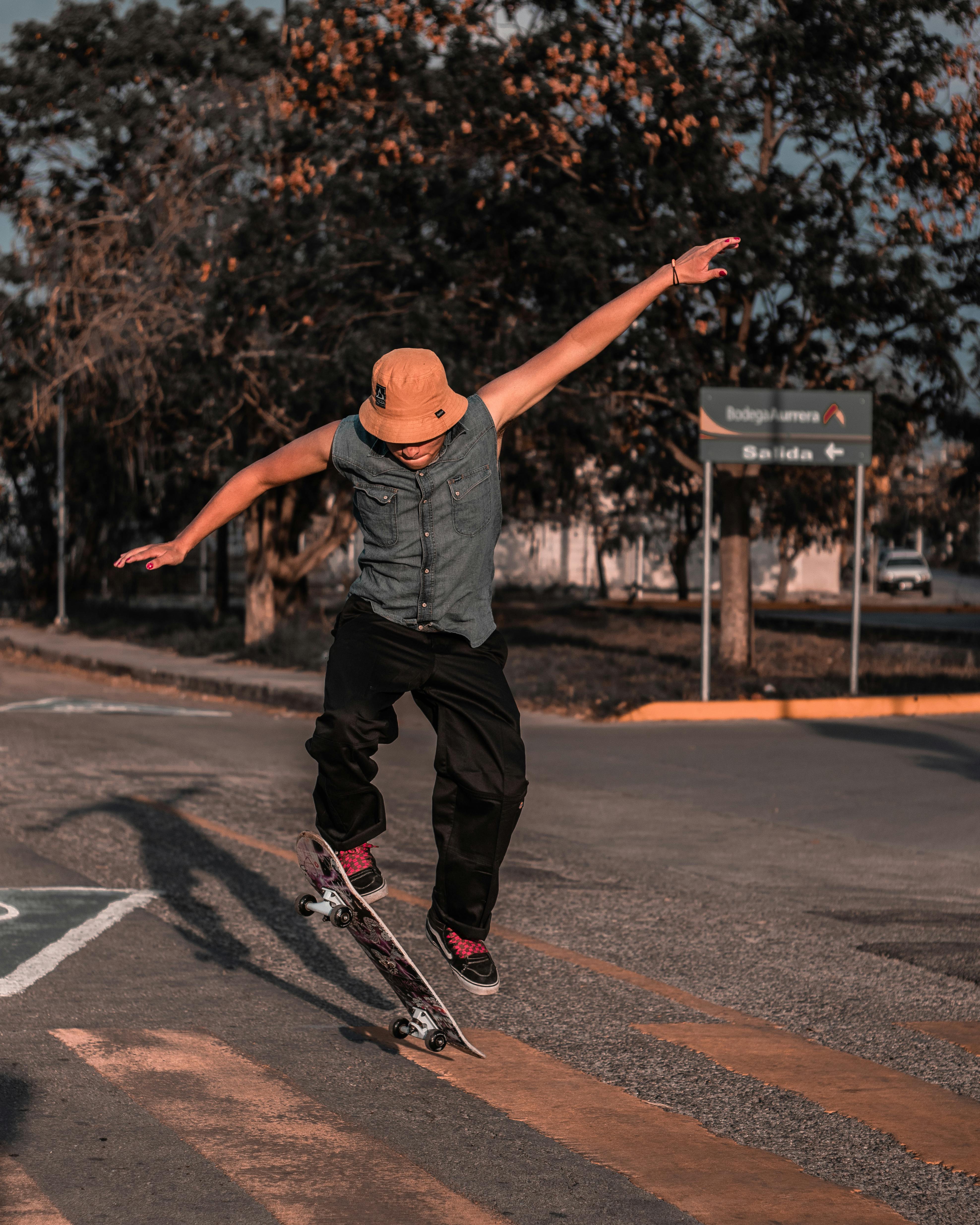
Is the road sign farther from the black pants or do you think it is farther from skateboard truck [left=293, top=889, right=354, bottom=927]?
skateboard truck [left=293, top=889, right=354, bottom=927]

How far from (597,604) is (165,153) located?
21.6 meters

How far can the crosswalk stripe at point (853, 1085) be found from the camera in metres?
3.85

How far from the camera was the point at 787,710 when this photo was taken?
51.2 ft

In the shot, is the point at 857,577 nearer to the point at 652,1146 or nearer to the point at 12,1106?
the point at 652,1146

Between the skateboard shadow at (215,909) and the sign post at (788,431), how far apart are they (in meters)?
9.41

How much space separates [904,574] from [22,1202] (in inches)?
2290

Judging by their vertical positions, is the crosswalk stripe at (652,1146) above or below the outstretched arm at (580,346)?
below

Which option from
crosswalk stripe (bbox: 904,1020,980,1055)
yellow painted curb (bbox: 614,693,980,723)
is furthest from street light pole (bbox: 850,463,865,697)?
crosswalk stripe (bbox: 904,1020,980,1055)

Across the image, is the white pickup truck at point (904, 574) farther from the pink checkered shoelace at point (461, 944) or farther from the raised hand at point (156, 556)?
the raised hand at point (156, 556)

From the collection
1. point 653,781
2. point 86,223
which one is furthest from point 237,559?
point 653,781

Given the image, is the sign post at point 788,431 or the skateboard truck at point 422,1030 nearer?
the skateboard truck at point 422,1030

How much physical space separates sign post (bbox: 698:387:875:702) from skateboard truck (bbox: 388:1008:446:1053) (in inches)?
504

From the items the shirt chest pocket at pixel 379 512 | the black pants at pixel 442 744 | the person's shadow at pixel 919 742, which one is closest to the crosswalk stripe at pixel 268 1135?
the black pants at pixel 442 744

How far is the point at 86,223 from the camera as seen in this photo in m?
25.8
